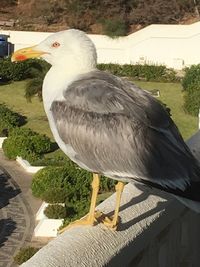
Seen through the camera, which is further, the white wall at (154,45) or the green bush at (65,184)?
the white wall at (154,45)

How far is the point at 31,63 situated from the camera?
23672 mm

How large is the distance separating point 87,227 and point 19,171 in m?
10.8

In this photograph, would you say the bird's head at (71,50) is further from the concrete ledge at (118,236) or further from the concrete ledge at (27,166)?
the concrete ledge at (27,166)

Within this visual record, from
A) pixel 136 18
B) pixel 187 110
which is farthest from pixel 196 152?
pixel 136 18

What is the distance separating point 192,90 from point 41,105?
5006 millimetres

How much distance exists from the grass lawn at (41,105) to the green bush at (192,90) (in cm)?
23

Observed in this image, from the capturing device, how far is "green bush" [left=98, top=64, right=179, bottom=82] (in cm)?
2395

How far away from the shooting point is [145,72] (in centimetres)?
2448

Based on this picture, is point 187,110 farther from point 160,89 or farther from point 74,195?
point 74,195

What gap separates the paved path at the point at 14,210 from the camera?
979 centimetres

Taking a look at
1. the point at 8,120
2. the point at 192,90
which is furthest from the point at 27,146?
the point at 192,90

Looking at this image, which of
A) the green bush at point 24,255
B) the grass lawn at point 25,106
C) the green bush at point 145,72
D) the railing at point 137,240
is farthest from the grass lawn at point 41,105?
the railing at point 137,240

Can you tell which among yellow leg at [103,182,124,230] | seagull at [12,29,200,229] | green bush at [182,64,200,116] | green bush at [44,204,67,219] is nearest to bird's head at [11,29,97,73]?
seagull at [12,29,200,229]

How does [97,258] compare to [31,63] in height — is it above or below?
above
